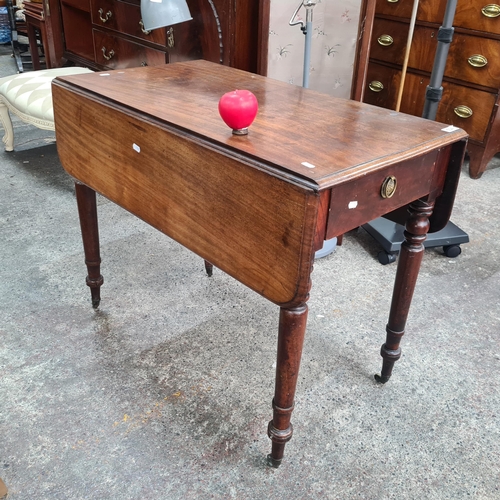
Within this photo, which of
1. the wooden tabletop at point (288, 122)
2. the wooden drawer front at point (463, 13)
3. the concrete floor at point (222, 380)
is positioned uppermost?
the wooden drawer front at point (463, 13)

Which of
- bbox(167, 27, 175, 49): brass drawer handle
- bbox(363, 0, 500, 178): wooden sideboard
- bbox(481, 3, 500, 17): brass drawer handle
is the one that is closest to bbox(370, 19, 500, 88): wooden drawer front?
bbox(363, 0, 500, 178): wooden sideboard

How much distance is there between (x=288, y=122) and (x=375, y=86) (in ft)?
7.43

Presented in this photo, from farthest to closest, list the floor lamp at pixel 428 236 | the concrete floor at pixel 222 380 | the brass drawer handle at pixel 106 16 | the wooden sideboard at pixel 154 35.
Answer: the brass drawer handle at pixel 106 16 → the wooden sideboard at pixel 154 35 → the floor lamp at pixel 428 236 → the concrete floor at pixel 222 380

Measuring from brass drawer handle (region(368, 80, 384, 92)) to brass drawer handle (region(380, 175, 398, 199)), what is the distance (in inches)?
92.3

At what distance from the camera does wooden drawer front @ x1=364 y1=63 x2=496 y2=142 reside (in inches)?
112

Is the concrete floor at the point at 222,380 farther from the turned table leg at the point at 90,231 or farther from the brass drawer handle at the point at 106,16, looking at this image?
the brass drawer handle at the point at 106,16

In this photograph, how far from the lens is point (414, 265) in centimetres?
134

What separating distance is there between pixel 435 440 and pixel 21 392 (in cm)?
109

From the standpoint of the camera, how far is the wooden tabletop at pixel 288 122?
1.00 metres

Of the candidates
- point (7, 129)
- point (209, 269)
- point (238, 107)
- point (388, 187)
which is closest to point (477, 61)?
point (209, 269)

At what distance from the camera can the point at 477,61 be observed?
2766 millimetres

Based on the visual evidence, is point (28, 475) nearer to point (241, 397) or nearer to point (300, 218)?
point (241, 397)

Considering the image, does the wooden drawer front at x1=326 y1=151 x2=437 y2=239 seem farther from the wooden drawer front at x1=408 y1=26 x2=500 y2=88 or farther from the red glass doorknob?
the wooden drawer front at x1=408 y1=26 x2=500 y2=88

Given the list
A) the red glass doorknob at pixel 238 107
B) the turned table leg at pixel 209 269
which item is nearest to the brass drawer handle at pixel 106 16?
the turned table leg at pixel 209 269
